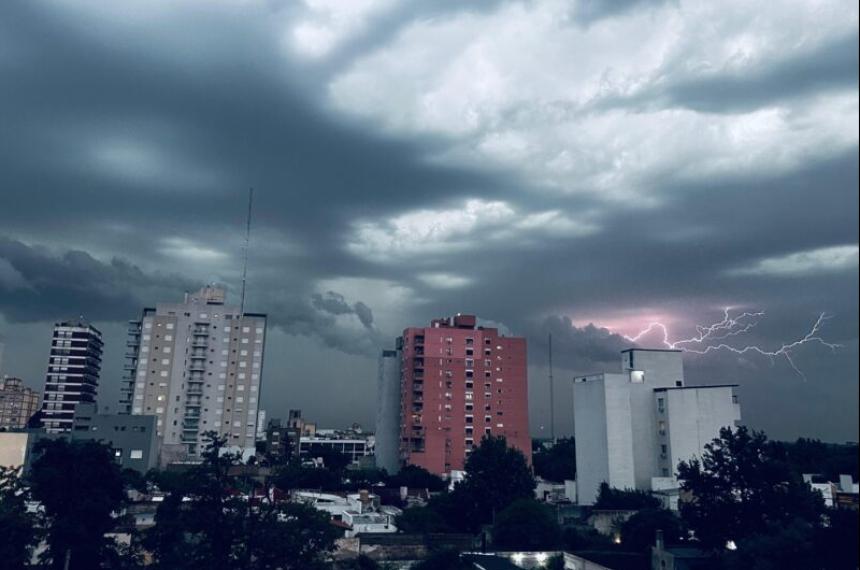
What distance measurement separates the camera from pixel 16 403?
156875 millimetres

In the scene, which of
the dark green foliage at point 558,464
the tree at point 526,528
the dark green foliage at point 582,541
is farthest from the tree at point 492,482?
the dark green foliage at point 558,464

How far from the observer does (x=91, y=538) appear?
36.5 m

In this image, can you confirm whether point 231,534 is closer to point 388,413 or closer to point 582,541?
point 582,541

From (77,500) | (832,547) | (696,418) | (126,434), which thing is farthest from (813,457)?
(126,434)

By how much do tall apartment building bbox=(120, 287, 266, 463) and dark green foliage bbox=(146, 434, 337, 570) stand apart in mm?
79461

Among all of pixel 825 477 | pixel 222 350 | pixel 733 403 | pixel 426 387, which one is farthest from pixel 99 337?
pixel 825 477

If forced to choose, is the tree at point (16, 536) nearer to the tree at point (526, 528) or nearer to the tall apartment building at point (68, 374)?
the tree at point (526, 528)

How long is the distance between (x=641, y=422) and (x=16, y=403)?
150248mm

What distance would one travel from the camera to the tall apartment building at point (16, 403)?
506 feet

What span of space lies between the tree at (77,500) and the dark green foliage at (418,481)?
57290mm

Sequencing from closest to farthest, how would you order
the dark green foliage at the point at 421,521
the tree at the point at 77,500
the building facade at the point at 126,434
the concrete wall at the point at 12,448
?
1. the tree at the point at 77,500
2. the concrete wall at the point at 12,448
3. the dark green foliage at the point at 421,521
4. the building facade at the point at 126,434

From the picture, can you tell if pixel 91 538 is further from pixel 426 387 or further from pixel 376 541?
pixel 426 387

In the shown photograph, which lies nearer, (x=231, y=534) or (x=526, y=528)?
(x=231, y=534)

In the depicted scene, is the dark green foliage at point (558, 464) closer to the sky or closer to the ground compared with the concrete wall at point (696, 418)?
closer to the ground
